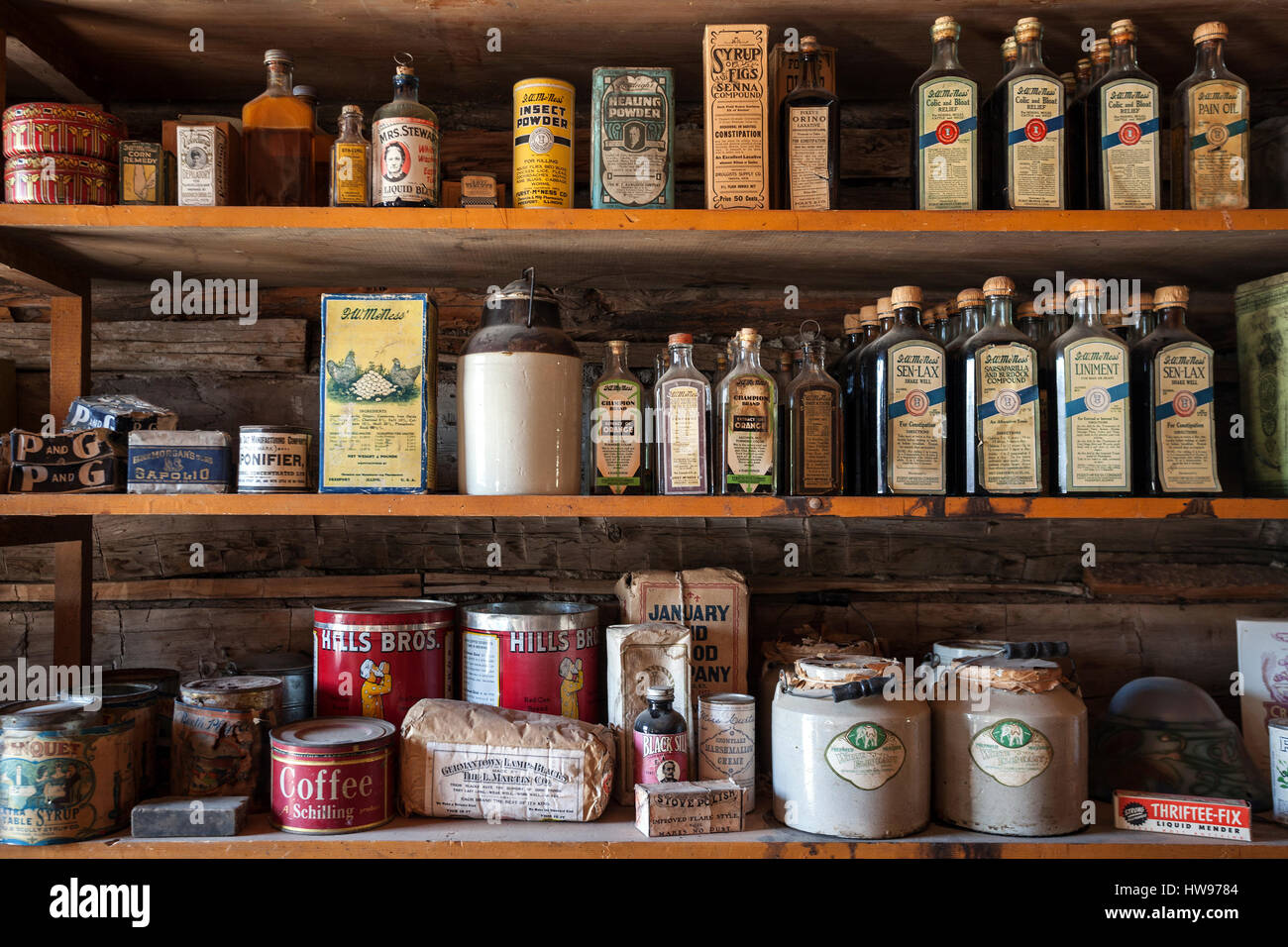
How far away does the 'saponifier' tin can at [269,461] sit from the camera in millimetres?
1258

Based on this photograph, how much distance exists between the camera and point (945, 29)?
4.17 feet

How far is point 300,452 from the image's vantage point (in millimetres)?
1282

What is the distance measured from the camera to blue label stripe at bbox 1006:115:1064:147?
1.28 m

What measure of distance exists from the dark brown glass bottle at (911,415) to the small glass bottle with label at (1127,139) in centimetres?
32

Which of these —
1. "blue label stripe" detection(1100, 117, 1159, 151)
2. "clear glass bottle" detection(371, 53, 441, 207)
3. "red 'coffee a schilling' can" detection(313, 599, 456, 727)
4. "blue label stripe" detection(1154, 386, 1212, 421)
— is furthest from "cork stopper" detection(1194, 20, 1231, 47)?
"red 'coffee a schilling' can" detection(313, 599, 456, 727)

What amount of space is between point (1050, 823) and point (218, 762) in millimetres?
1155

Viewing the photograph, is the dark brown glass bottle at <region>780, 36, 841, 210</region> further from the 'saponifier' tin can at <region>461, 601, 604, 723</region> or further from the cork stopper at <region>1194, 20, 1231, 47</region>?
the 'saponifier' tin can at <region>461, 601, 604, 723</region>

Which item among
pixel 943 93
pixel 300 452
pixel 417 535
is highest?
pixel 943 93

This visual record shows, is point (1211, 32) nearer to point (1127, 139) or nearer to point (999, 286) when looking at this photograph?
point (1127, 139)

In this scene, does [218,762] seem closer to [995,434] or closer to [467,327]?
[467,327]

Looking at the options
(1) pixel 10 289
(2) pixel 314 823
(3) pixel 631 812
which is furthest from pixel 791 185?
(1) pixel 10 289

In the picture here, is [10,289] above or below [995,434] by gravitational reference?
above

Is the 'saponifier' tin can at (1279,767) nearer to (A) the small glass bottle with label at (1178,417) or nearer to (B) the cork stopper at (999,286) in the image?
(A) the small glass bottle with label at (1178,417)

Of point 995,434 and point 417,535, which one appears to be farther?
point 417,535
